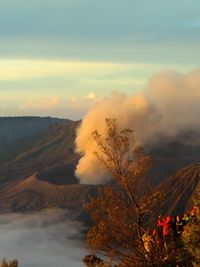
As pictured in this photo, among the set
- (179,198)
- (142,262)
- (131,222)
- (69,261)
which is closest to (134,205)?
(131,222)

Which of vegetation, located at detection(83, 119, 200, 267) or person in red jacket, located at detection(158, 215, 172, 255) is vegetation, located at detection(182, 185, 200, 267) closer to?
vegetation, located at detection(83, 119, 200, 267)

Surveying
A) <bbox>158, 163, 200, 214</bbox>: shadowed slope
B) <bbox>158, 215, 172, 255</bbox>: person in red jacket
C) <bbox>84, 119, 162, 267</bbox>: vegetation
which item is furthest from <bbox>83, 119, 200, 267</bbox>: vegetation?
<bbox>158, 163, 200, 214</bbox>: shadowed slope

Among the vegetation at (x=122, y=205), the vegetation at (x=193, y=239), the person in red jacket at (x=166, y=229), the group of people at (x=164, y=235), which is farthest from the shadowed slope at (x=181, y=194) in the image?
the vegetation at (x=122, y=205)

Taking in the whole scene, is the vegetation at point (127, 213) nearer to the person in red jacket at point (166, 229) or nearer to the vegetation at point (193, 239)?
the vegetation at point (193, 239)

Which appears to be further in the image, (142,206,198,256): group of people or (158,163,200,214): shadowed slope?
(158,163,200,214): shadowed slope

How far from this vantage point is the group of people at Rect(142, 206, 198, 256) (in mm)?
24172

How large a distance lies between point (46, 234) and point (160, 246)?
173364 mm

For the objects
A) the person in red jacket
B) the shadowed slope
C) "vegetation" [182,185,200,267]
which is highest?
the shadowed slope

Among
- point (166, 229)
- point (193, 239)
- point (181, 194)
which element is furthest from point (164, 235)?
point (181, 194)

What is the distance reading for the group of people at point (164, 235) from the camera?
24172mm

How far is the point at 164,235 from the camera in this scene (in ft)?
87.8

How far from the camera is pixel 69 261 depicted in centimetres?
15788

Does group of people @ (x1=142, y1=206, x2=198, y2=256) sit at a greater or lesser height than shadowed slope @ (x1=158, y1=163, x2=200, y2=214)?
lesser

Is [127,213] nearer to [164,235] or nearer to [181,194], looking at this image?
[164,235]
